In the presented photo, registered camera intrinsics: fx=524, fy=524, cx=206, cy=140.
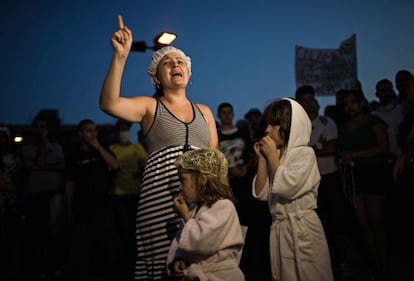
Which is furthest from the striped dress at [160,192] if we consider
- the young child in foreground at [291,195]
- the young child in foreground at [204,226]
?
the young child in foreground at [291,195]

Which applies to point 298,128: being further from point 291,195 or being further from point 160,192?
point 160,192

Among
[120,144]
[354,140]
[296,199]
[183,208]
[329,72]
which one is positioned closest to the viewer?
[183,208]

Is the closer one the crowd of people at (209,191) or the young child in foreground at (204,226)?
the young child in foreground at (204,226)

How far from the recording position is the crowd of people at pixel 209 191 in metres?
3.36

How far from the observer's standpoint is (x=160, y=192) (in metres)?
3.47

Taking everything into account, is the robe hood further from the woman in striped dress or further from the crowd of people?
the woman in striped dress

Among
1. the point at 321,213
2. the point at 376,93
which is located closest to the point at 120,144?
the point at 321,213

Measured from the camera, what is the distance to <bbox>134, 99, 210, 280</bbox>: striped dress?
3.44 metres

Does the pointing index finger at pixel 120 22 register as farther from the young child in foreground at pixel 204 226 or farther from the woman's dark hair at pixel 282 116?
the woman's dark hair at pixel 282 116

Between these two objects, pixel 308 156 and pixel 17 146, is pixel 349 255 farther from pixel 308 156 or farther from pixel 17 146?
pixel 17 146

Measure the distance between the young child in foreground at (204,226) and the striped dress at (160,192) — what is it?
0.15 metres

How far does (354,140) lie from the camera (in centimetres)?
614

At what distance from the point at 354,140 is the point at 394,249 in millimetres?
1388

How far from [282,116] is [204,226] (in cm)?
114
